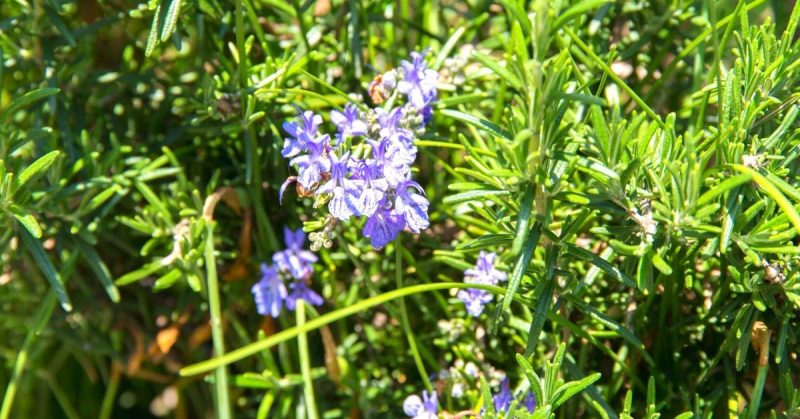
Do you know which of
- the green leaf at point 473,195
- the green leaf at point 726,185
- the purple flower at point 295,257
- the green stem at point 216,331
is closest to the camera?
the green leaf at point 726,185

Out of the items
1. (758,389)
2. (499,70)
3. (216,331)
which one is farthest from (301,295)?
(758,389)

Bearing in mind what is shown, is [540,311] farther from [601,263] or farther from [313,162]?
[313,162]

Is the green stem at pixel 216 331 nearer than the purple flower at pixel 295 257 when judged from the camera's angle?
Yes

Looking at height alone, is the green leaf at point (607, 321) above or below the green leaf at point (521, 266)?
below

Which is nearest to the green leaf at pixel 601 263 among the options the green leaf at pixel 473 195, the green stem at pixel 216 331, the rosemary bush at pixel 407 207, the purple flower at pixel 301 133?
the rosemary bush at pixel 407 207

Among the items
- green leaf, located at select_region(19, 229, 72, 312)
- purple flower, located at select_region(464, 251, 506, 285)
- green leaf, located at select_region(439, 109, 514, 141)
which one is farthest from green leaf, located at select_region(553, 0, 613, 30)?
green leaf, located at select_region(19, 229, 72, 312)

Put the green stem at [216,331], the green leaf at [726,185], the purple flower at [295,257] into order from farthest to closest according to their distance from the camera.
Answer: the purple flower at [295,257] < the green stem at [216,331] < the green leaf at [726,185]

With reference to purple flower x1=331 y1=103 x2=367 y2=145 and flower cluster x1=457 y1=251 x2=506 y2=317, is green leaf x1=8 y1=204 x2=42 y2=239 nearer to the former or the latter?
purple flower x1=331 y1=103 x2=367 y2=145

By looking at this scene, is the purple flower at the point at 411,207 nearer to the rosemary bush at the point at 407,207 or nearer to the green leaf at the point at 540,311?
the rosemary bush at the point at 407,207

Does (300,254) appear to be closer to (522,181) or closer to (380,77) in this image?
(380,77)
